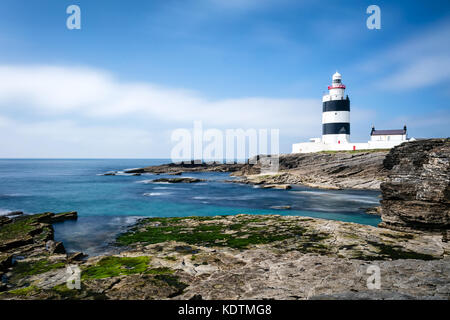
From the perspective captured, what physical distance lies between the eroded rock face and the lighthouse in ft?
184

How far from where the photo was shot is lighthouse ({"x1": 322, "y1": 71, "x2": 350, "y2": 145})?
7188cm

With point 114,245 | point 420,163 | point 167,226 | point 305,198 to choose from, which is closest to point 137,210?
point 167,226

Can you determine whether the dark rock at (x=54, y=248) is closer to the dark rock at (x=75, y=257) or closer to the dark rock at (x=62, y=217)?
the dark rock at (x=75, y=257)

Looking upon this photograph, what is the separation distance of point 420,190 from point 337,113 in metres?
59.5

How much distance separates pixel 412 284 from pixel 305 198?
32599 millimetres

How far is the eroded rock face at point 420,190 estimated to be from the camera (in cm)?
1577

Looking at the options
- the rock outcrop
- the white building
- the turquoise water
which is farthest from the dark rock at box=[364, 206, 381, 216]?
the white building

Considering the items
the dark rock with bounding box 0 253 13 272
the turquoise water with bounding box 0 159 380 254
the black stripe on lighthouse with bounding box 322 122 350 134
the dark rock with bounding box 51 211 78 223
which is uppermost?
the black stripe on lighthouse with bounding box 322 122 350 134

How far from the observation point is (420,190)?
1658cm

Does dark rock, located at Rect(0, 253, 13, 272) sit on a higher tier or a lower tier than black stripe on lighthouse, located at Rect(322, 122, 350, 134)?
lower

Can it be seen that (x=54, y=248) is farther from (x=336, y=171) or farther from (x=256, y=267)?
(x=336, y=171)

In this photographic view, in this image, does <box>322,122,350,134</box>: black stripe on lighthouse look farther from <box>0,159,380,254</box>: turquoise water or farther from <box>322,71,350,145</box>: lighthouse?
<box>0,159,380,254</box>: turquoise water

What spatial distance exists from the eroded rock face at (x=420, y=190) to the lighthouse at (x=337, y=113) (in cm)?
5593

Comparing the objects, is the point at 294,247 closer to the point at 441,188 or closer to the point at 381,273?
the point at 381,273
